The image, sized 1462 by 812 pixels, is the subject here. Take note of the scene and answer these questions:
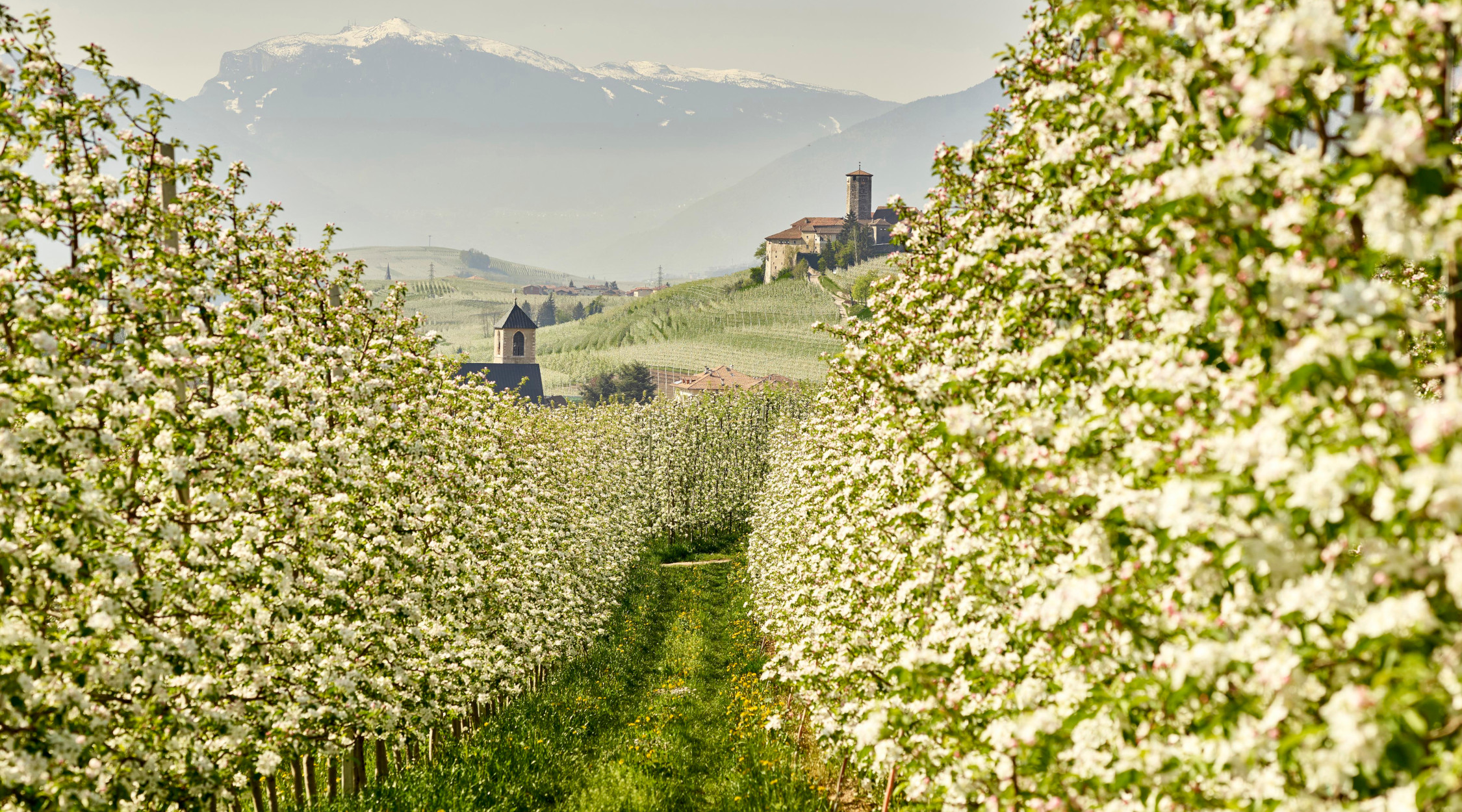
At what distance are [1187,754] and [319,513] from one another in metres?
8.73

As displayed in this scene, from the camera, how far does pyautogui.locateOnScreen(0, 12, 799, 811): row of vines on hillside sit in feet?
20.0

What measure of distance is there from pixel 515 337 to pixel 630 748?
11902 centimetres

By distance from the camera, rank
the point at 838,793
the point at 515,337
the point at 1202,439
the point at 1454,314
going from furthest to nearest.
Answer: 1. the point at 515,337
2. the point at 838,793
3. the point at 1202,439
4. the point at 1454,314

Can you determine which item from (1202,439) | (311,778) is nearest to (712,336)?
(311,778)

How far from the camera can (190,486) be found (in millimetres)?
7844

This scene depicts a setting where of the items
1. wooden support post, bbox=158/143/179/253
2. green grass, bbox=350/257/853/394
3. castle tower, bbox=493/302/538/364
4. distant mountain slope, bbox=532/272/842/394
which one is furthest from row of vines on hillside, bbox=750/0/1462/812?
castle tower, bbox=493/302/538/364

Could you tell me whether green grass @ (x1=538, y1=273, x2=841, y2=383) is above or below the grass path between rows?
above

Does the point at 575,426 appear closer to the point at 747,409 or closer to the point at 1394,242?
the point at 747,409

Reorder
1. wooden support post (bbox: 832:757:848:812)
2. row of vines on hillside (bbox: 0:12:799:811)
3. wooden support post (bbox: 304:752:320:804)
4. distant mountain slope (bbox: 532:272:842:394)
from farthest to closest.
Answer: distant mountain slope (bbox: 532:272:842:394) < wooden support post (bbox: 832:757:848:812) < wooden support post (bbox: 304:752:320:804) < row of vines on hillside (bbox: 0:12:799:811)

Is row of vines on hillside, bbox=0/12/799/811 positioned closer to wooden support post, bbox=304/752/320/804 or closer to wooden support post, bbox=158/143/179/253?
wooden support post, bbox=158/143/179/253

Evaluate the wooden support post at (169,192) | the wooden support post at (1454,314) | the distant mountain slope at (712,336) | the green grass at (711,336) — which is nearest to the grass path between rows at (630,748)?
the wooden support post at (169,192)

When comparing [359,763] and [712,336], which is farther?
[712,336]

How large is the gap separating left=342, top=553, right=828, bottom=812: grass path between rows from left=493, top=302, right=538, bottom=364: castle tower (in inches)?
4200

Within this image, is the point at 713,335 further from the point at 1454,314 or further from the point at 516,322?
the point at 1454,314
